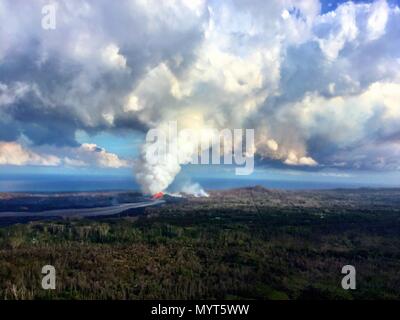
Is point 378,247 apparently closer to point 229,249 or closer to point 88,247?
point 229,249

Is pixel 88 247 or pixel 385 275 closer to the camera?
pixel 385 275

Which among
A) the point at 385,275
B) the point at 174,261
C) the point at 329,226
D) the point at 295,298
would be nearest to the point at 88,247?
the point at 174,261

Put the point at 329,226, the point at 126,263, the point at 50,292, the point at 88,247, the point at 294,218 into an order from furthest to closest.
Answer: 1. the point at 294,218
2. the point at 329,226
3. the point at 88,247
4. the point at 126,263
5. the point at 50,292

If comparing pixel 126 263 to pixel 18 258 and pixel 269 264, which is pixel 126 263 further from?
pixel 269 264

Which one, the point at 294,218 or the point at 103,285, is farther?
the point at 294,218

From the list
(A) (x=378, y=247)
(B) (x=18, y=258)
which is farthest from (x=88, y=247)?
(A) (x=378, y=247)
